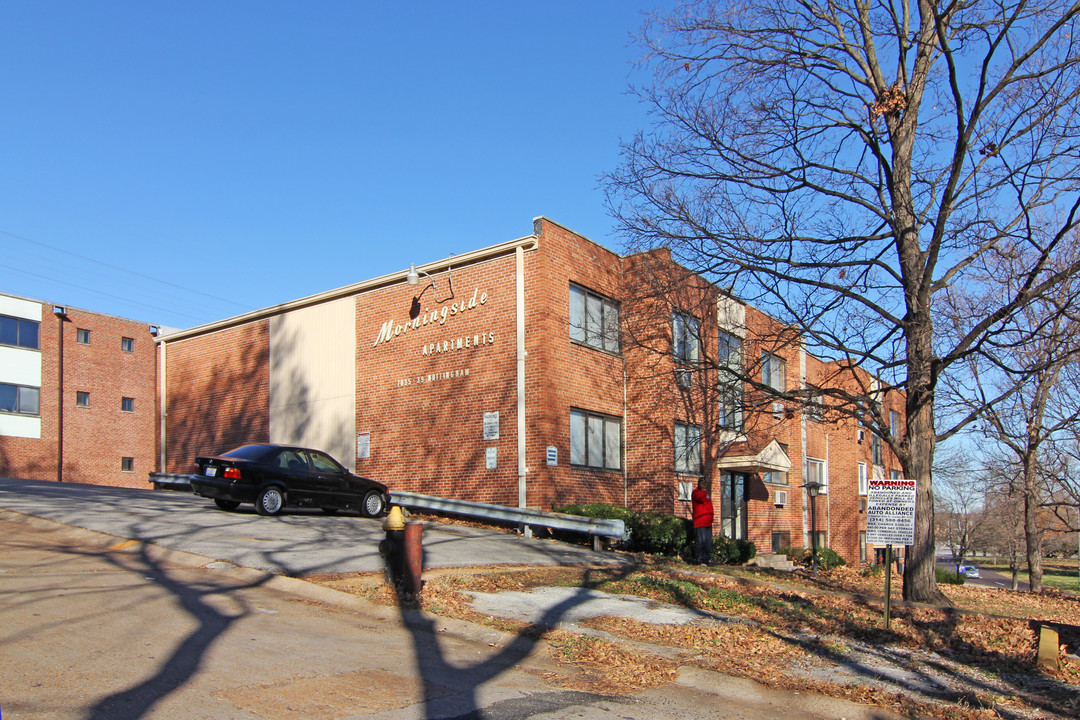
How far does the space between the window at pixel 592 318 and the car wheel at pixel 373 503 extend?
6.02 metres

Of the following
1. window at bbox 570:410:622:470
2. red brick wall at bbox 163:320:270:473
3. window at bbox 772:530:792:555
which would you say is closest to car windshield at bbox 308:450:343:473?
window at bbox 570:410:622:470

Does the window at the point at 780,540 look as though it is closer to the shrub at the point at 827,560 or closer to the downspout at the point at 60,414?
the shrub at the point at 827,560

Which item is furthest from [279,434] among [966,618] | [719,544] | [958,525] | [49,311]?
[958,525]

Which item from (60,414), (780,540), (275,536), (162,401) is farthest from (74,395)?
(275,536)

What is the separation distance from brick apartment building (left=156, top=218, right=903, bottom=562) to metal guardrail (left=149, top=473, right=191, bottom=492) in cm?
125

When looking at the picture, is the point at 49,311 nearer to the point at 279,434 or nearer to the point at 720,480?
the point at 279,434

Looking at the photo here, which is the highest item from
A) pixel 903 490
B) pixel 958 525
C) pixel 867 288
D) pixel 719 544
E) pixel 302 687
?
pixel 867 288

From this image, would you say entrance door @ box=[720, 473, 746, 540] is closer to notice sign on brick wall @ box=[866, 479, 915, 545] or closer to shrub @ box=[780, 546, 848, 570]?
shrub @ box=[780, 546, 848, 570]

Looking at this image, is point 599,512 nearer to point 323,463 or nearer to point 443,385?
point 443,385

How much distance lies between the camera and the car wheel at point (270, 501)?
53.5 ft

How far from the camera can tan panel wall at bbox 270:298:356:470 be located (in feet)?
78.9

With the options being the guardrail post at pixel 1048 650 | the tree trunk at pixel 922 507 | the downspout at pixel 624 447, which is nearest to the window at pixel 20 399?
the downspout at pixel 624 447

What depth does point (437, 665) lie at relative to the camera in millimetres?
7359

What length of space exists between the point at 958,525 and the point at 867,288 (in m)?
80.0
